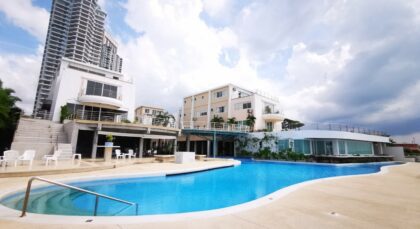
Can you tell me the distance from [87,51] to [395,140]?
81.3 meters

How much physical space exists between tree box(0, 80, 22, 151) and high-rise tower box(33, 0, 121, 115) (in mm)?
46970

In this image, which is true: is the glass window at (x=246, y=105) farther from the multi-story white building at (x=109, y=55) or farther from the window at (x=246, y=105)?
the multi-story white building at (x=109, y=55)

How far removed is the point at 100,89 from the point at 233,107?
19996mm

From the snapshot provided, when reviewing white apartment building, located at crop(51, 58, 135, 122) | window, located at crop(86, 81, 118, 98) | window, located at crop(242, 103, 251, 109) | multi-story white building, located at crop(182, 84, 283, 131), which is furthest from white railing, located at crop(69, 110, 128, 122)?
window, located at crop(242, 103, 251, 109)

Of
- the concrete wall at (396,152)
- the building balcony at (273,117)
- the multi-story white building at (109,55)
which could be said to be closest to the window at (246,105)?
the building balcony at (273,117)

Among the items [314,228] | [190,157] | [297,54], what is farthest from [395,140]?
[314,228]

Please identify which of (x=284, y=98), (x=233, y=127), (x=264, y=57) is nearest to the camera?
(x=264, y=57)

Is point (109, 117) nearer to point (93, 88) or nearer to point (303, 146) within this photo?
point (93, 88)

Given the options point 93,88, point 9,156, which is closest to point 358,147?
point 93,88

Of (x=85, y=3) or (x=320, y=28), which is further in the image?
(x=85, y=3)

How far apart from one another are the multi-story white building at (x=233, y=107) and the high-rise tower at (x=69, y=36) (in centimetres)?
4304

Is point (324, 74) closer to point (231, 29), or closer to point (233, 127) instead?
point (231, 29)

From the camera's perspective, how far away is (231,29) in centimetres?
1158

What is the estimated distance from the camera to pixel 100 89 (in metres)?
20.1
